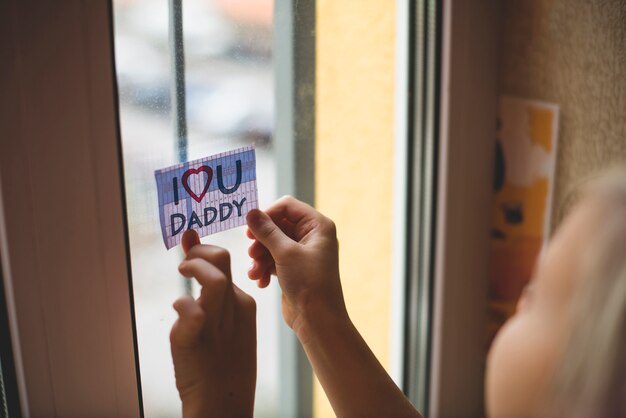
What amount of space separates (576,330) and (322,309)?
0.35 m

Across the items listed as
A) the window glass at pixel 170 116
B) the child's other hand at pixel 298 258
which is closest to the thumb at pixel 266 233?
the child's other hand at pixel 298 258

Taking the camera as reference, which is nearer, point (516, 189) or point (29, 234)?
point (29, 234)

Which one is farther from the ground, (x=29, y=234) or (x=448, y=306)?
(x=29, y=234)

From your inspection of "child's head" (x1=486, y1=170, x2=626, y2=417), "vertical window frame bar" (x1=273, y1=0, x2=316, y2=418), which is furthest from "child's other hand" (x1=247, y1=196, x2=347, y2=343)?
"child's head" (x1=486, y1=170, x2=626, y2=417)

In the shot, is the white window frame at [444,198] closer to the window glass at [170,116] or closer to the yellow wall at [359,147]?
the yellow wall at [359,147]

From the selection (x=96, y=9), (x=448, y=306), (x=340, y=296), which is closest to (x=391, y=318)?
(x=448, y=306)

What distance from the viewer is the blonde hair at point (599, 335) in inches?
22.8

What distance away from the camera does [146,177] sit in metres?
0.80

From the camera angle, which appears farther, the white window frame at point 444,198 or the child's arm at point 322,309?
the white window frame at point 444,198

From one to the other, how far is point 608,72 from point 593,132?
106 mm

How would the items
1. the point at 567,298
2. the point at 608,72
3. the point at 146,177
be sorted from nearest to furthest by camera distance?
1. the point at 567,298
2. the point at 146,177
3. the point at 608,72

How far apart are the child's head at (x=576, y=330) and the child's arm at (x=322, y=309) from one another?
0.21m

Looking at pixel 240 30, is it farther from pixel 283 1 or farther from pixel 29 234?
pixel 29 234

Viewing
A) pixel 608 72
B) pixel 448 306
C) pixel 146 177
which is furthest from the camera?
pixel 448 306
